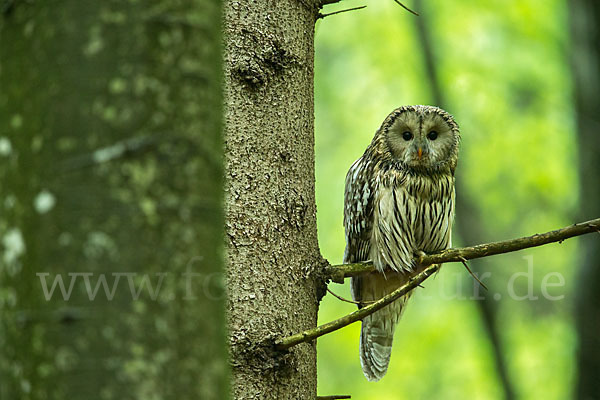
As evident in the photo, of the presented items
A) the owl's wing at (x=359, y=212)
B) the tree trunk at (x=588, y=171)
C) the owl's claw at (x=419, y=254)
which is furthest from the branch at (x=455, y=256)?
the tree trunk at (x=588, y=171)

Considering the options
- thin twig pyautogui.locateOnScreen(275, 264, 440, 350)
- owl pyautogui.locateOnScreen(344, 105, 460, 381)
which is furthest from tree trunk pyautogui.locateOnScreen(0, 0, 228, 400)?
owl pyautogui.locateOnScreen(344, 105, 460, 381)

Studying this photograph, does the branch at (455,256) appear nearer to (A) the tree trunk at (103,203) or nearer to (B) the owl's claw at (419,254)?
(B) the owl's claw at (419,254)

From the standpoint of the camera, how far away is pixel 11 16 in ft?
3.71

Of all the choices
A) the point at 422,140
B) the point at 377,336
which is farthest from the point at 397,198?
the point at 377,336

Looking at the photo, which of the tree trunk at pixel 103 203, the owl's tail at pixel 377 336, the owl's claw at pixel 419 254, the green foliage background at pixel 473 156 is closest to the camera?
the tree trunk at pixel 103 203

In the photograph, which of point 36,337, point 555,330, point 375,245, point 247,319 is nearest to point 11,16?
point 36,337

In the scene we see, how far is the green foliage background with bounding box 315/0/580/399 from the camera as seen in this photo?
10.5 meters

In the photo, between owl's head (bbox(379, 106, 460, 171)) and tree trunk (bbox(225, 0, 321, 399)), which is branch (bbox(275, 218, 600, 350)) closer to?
tree trunk (bbox(225, 0, 321, 399))

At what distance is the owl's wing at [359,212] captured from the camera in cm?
418

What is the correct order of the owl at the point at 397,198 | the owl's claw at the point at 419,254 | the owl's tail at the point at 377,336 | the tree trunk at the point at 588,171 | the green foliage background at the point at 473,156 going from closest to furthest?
the owl's claw at the point at 419,254, the owl at the point at 397,198, the owl's tail at the point at 377,336, the tree trunk at the point at 588,171, the green foliage background at the point at 473,156

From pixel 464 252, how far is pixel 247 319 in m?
0.80

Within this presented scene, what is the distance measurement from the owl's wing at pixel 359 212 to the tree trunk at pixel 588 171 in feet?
8.05

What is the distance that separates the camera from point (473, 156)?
11258 millimetres

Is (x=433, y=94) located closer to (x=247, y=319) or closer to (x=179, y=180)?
(x=247, y=319)
